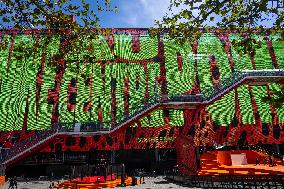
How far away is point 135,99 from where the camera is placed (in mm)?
36594

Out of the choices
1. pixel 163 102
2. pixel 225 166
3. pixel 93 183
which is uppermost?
pixel 163 102

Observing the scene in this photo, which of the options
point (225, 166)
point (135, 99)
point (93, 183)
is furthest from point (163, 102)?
point (93, 183)

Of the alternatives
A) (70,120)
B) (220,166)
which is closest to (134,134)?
(70,120)

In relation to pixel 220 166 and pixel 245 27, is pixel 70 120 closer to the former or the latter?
pixel 220 166

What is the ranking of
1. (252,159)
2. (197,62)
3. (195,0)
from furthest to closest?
1. (197,62)
2. (252,159)
3. (195,0)

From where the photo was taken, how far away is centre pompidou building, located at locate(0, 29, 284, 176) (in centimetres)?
3384

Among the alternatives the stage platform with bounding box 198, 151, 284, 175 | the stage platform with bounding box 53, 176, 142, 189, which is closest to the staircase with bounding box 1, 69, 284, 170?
the stage platform with bounding box 198, 151, 284, 175

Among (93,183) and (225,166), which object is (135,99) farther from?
(225,166)

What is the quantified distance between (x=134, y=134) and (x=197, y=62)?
12.9 meters

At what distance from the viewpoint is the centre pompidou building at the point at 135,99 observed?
33.8m

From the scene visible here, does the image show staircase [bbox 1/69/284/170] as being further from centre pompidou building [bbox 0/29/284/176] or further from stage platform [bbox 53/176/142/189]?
stage platform [bbox 53/176/142/189]

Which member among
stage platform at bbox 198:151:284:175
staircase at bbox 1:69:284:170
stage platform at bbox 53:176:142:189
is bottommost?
stage platform at bbox 53:176:142:189

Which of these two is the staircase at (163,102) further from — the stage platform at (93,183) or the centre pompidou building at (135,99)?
the stage platform at (93,183)

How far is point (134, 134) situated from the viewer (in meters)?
34.6
